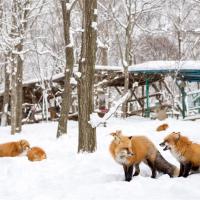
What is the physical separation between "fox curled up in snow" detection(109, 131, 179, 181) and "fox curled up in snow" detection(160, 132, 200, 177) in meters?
0.33

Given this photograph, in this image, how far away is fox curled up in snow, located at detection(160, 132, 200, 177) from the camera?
287 inches

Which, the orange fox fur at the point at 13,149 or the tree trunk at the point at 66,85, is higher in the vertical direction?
the tree trunk at the point at 66,85

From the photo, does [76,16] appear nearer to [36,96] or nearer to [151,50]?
[36,96]

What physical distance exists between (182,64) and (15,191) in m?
21.1

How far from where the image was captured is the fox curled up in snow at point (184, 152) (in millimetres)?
7285

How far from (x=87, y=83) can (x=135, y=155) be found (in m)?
4.14

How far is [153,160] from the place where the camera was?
25.4 feet

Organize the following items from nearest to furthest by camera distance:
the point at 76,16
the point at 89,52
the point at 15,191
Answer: the point at 15,191 → the point at 89,52 → the point at 76,16

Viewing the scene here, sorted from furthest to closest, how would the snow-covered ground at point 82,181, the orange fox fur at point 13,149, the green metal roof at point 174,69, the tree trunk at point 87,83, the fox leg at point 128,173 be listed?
1. the green metal roof at point 174,69
2. the orange fox fur at point 13,149
3. the tree trunk at point 87,83
4. the fox leg at point 128,173
5. the snow-covered ground at point 82,181

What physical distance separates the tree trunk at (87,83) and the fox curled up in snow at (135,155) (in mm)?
3370

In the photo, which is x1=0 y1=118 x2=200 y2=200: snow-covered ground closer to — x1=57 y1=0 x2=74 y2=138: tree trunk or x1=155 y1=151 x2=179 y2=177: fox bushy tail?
x1=155 y1=151 x2=179 y2=177: fox bushy tail

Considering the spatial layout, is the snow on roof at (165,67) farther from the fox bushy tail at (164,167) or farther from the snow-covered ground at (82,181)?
the fox bushy tail at (164,167)

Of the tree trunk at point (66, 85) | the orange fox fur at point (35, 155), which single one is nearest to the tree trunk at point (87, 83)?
the orange fox fur at point (35, 155)

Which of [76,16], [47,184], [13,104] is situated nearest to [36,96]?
[76,16]
